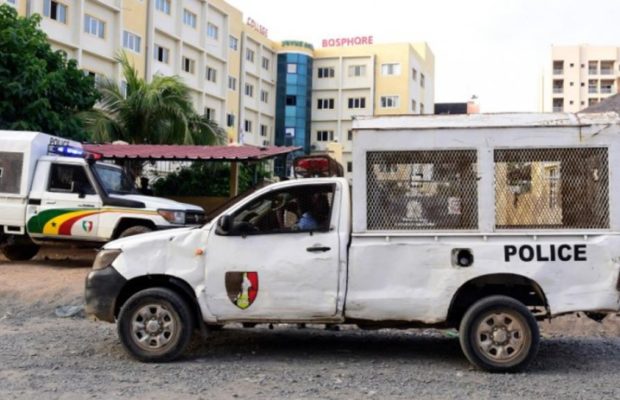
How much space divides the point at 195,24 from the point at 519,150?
44.9 m

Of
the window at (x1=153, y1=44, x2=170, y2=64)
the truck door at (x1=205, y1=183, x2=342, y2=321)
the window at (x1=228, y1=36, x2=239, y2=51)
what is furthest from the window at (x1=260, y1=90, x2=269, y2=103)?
the truck door at (x1=205, y1=183, x2=342, y2=321)

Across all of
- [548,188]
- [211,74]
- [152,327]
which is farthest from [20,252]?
[211,74]

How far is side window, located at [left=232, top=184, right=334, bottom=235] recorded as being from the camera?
636 cm

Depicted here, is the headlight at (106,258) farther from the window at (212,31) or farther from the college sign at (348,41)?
the college sign at (348,41)

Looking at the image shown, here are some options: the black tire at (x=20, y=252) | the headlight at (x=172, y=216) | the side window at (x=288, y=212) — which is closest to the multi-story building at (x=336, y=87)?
the black tire at (x=20, y=252)

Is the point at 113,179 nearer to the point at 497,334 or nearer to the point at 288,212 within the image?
the point at 288,212

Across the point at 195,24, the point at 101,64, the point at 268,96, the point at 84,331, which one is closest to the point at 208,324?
the point at 84,331

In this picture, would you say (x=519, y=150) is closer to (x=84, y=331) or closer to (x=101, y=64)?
(x=84, y=331)

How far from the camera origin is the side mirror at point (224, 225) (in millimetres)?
6301

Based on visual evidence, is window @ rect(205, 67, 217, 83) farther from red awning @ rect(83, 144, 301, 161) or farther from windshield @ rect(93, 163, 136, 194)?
windshield @ rect(93, 163, 136, 194)

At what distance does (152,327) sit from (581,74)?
96.4 metres

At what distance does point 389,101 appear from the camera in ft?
208

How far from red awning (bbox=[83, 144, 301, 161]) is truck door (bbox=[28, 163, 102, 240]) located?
2283 millimetres

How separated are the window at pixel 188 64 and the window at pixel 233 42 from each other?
6.06 metres
